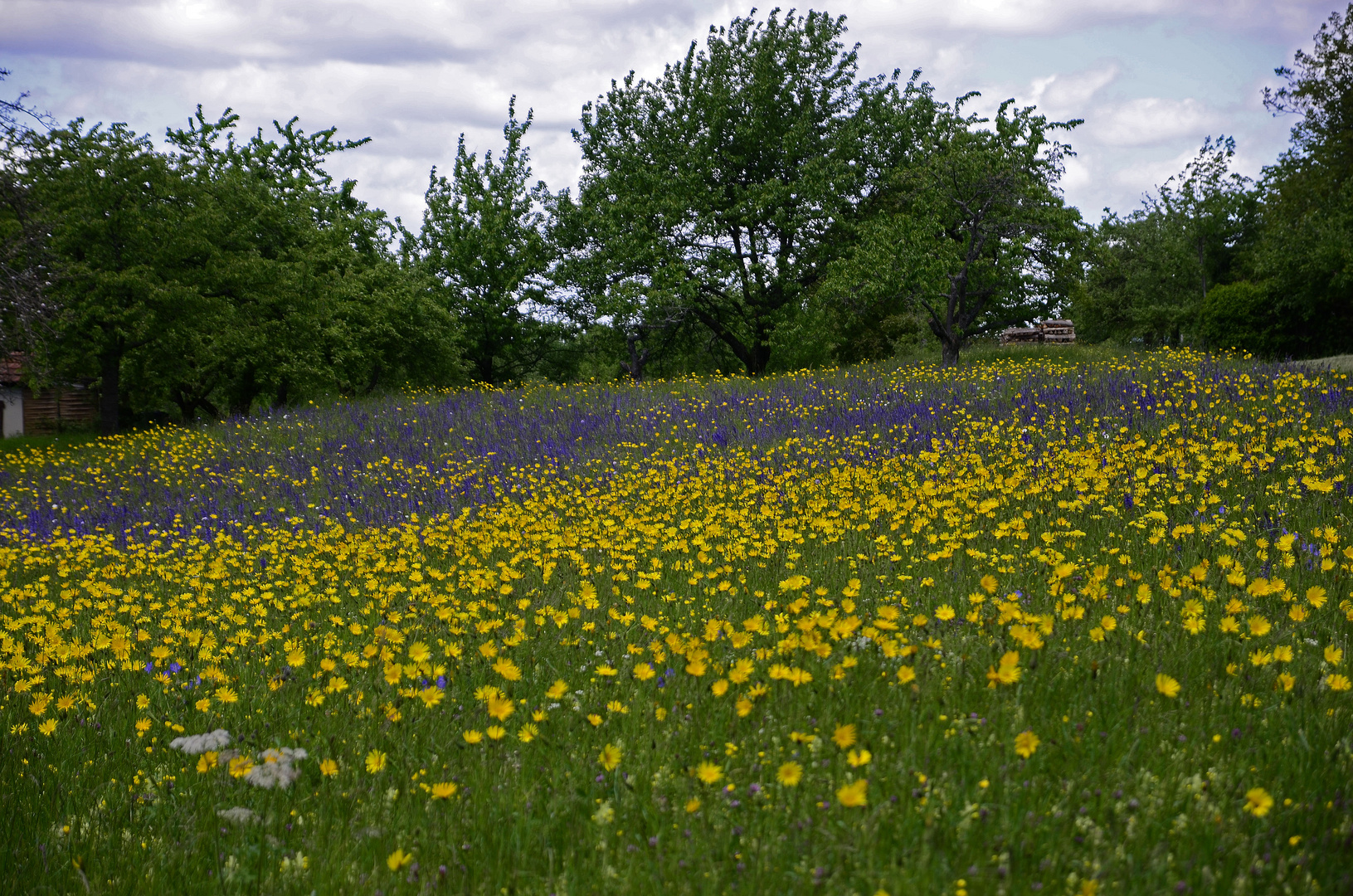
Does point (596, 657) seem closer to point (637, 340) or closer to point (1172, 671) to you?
point (1172, 671)

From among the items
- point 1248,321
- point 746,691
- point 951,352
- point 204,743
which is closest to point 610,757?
point 746,691

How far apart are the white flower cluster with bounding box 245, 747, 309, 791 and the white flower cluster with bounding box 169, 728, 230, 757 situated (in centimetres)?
36

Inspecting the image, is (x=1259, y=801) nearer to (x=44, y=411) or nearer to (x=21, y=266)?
(x=21, y=266)

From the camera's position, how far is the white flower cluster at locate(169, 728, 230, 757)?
3.44 meters

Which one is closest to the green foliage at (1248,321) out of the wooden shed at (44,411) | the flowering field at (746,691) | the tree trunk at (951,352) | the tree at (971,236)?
the tree at (971,236)

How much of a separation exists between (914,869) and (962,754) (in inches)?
23.6

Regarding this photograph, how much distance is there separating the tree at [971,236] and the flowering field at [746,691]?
1209cm

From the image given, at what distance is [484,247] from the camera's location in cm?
3077

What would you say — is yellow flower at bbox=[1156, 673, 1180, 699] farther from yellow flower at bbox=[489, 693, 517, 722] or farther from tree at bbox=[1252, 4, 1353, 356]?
tree at bbox=[1252, 4, 1353, 356]

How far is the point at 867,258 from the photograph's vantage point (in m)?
20.5

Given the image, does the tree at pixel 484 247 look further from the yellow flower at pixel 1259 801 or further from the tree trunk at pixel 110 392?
the yellow flower at pixel 1259 801

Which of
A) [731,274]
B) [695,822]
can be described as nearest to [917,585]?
[695,822]

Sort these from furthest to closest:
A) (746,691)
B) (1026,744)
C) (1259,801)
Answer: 1. (746,691)
2. (1026,744)
3. (1259,801)

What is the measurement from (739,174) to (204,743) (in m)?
24.2
